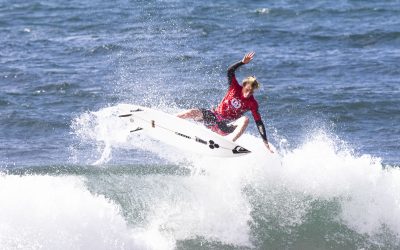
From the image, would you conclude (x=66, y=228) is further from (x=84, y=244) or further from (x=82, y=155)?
(x=82, y=155)

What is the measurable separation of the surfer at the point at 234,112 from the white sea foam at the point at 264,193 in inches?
50.4

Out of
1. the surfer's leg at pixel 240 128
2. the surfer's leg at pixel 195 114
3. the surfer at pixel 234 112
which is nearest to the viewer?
the surfer at pixel 234 112

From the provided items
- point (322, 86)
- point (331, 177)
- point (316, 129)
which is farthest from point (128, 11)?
point (331, 177)

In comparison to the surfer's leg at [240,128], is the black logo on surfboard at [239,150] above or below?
below

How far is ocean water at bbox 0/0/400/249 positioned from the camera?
51.6ft

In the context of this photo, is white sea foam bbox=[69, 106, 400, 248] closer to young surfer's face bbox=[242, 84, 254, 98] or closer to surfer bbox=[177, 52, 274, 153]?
surfer bbox=[177, 52, 274, 153]

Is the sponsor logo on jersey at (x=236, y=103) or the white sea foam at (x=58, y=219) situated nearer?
the white sea foam at (x=58, y=219)

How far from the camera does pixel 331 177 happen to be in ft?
57.1

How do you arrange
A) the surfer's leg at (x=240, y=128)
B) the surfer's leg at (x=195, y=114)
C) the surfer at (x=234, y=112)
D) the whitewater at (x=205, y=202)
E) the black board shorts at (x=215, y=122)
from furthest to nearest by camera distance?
the surfer's leg at (x=195, y=114) → the black board shorts at (x=215, y=122) → the surfer's leg at (x=240, y=128) → the surfer at (x=234, y=112) → the whitewater at (x=205, y=202)

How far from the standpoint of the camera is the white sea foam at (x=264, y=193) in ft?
52.0

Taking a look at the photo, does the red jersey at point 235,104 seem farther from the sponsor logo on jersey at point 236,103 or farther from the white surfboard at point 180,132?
the white surfboard at point 180,132

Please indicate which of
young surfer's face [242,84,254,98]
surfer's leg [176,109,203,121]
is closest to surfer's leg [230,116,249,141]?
young surfer's face [242,84,254,98]

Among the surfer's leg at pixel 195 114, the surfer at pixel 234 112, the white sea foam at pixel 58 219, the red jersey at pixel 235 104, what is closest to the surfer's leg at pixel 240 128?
the surfer at pixel 234 112

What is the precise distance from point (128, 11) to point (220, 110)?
77.2 ft
